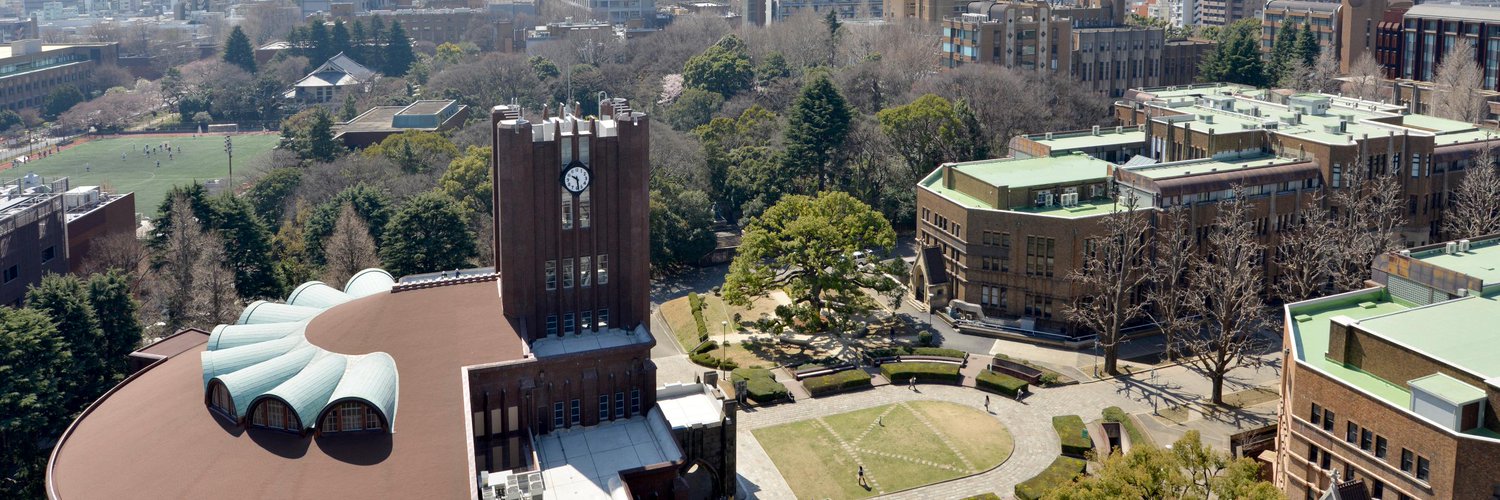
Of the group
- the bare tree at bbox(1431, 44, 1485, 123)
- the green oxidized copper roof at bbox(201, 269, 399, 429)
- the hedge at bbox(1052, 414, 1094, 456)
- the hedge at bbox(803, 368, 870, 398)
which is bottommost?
the hedge at bbox(1052, 414, 1094, 456)

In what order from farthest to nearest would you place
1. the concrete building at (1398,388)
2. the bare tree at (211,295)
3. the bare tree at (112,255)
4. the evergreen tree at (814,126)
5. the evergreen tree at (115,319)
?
the evergreen tree at (814,126)
the bare tree at (112,255)
the bare tree at (211,295)
the evergreen tree at (115,319)
the concrete building at (1398,388)

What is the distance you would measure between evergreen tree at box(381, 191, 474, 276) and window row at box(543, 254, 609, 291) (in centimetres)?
3046

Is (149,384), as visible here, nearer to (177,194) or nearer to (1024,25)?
(177,194)

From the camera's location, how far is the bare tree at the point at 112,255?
277 feet

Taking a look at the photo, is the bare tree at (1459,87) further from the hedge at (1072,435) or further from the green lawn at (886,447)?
the green lawn at (886,447)

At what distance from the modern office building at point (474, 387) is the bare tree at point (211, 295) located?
14.4 m

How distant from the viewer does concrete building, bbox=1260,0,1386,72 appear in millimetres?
154250

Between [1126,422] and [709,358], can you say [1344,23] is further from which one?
[709,358]

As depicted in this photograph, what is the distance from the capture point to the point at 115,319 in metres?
68.1

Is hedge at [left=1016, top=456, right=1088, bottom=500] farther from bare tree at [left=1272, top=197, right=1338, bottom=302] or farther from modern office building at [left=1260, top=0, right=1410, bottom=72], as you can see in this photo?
modern office building at [left=1260, top=0, right=1410, bottom=72]

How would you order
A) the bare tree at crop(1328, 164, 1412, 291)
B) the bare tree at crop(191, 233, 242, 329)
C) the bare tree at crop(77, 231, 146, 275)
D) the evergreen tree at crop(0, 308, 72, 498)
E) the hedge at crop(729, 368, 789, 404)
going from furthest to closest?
the bare tree at crop(77, 231, 146, 275) < the bare tree at crop(1328, 164, 1412, 291) < the bare tree at crop(191, 233, 242, 329) < the hedge at crop(729, 368, 789, 404) < the evergreen tree at crop(0, 308, 72, 498)

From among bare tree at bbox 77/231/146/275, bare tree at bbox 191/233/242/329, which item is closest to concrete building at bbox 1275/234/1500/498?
bare tree at bbox 191/233/242/329

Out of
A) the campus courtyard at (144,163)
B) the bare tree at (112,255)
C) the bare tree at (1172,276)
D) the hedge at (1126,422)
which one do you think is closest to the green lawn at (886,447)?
the hedge at (1126,422)

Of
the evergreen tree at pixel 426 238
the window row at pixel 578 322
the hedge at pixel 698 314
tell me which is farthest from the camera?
the evergreen tree at pixel 426 238
